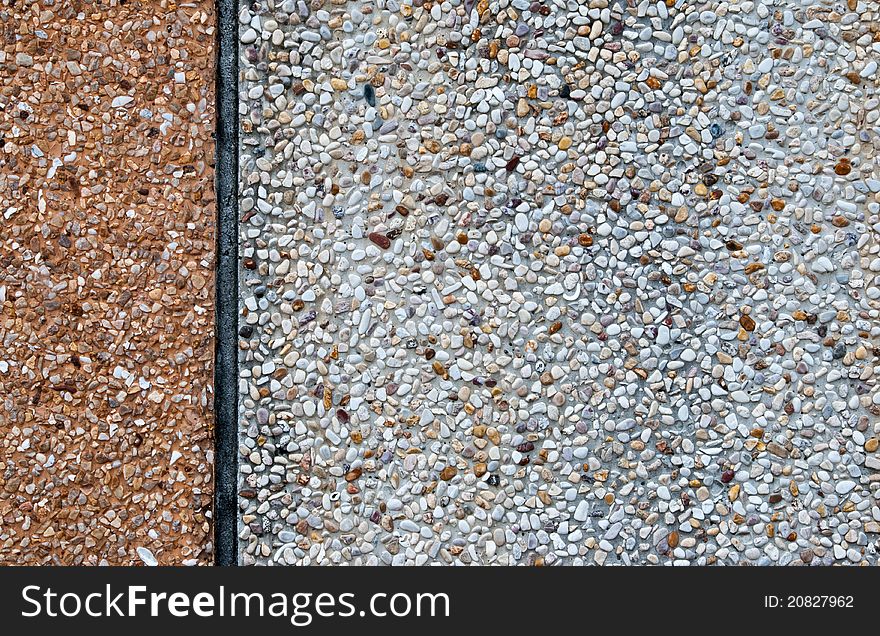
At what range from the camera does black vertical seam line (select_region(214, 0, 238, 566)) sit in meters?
0.75

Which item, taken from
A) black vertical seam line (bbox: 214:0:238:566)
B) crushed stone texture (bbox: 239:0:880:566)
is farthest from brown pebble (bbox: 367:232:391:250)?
black vertical seam line (bbox: 214:0:238:566)

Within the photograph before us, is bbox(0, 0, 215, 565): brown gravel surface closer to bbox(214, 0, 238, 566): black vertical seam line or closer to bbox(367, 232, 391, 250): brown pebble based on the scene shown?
bbox(214, 0, 238, 566): black vertical seam line

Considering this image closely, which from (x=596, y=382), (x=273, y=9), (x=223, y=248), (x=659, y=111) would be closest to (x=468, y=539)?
(x=596, y=382)

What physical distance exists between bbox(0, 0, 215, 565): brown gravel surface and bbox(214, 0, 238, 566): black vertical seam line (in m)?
0.01

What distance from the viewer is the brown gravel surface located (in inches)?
29.3

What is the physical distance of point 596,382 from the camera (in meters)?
0.75

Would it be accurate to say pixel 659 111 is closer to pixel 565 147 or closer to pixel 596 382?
pixel 565 147

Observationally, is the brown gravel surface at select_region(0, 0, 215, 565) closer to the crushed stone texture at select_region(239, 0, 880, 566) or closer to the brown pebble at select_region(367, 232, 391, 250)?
the crushed stone texture at select_region(239, 0, 880, 566)

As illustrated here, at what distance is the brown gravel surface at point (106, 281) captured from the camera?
0.74m

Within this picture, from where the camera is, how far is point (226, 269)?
75 cm

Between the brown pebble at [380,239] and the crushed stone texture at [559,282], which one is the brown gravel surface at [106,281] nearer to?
the crushed stone texture at [559,282]

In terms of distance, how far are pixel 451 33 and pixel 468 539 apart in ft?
1.99

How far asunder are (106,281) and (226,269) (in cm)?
14

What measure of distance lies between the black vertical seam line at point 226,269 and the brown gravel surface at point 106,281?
0.04ft
